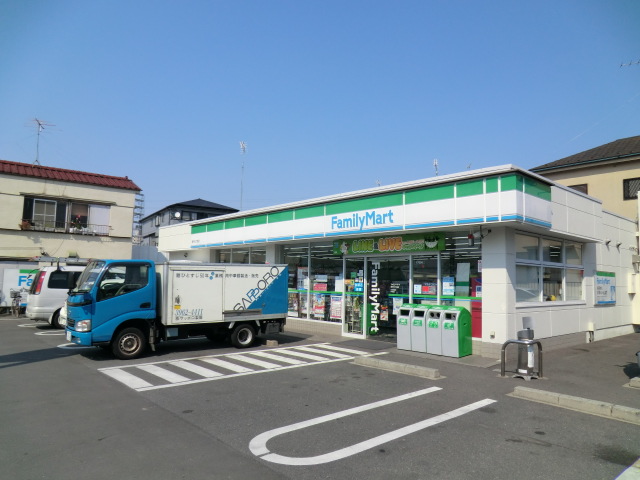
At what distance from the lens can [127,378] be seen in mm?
8508

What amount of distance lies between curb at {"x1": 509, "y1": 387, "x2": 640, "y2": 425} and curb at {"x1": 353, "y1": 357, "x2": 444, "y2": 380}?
1.61 metres

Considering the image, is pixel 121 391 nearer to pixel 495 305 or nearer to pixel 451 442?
pixel 451 442

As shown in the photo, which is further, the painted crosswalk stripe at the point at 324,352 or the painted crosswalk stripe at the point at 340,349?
the painted crosswalk stripe at the point at 340,349

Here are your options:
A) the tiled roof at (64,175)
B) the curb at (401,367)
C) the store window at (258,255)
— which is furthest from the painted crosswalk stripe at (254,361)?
the tiled roof at (64,175)

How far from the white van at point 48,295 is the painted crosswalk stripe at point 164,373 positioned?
8500 mm

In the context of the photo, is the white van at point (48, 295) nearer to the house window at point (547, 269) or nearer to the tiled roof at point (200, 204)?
the house window at point (547, 269)

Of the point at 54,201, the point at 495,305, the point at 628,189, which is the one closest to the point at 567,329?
the point at 495,305

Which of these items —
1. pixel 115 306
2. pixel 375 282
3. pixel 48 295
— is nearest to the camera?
pixel 115 306

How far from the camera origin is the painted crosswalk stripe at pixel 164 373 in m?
8.48

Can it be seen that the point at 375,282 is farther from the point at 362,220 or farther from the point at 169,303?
the point at 169,303

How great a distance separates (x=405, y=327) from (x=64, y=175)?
2407 centimetres

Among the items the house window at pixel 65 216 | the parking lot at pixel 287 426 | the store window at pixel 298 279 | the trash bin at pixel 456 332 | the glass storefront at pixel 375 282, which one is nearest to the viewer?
the parking lot at pixel 287 426

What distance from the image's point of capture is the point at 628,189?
21.6 m

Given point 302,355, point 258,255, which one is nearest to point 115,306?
A: point 302,355
